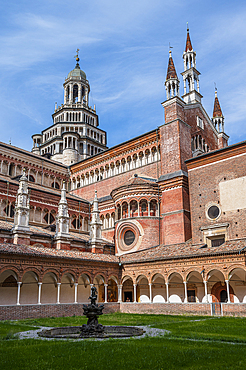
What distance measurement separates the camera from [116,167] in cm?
4659

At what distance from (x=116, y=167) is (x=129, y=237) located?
11773 millimetres

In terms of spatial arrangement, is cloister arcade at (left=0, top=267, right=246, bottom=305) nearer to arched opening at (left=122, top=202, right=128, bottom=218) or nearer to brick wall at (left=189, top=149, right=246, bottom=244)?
brick wall at (left=189, top=149, right=246, bottom=244)

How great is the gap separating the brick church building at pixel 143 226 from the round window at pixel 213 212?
0.09 meters

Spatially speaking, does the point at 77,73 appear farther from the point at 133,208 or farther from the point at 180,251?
the point at 180,251

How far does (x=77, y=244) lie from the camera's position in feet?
126

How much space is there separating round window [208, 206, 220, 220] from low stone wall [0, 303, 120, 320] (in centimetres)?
1273

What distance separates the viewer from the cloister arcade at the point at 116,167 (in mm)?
41969

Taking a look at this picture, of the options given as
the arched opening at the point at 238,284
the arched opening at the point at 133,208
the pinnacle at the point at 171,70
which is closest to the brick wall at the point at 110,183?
the arched opening at the point at 133,208

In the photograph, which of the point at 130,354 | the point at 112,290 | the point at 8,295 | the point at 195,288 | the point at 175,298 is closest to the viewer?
the point at 130,354

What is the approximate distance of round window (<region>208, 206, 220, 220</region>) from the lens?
31.8 m

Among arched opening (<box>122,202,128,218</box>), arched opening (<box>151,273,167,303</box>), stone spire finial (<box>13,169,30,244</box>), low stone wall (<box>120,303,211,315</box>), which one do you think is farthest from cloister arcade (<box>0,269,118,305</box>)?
arched opening (<box>122,202,128,218</box>)

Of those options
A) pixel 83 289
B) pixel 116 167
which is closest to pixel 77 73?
pixel 116 167

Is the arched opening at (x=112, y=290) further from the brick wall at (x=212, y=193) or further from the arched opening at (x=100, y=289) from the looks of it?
the brick wall at (x=212, y=193)

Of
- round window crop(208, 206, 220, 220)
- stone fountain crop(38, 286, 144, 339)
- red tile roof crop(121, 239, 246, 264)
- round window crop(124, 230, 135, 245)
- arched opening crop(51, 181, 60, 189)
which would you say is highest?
arched opening crop(51, 181, 60, 189)
